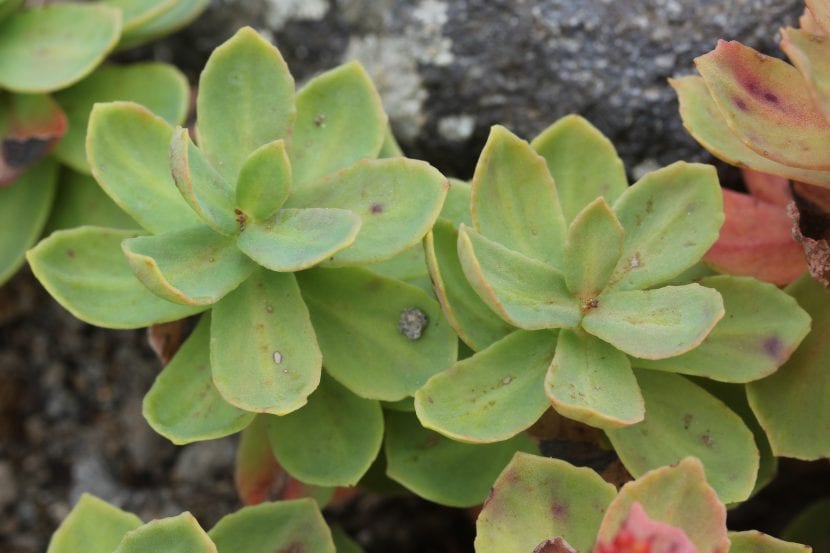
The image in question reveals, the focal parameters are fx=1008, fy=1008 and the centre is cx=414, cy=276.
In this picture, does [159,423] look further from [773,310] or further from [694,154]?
[694,154]

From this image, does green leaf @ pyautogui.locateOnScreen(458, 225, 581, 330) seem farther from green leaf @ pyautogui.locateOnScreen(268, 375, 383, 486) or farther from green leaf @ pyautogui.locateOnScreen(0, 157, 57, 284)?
green leaf @ pyautogui.locateOnScreen(0, 157, 57, 284)

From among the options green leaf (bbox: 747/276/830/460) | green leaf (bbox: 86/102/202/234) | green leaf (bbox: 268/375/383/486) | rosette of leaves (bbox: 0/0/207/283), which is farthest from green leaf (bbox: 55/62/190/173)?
green leaf (bbox: 747/276/830/460)

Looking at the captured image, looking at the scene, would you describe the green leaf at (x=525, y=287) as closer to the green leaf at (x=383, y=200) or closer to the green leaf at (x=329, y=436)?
the green leaf at (x=383, y=200)

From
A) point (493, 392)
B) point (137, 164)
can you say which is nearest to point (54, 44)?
point (137, 164)

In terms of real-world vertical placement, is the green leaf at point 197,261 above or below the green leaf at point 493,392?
above

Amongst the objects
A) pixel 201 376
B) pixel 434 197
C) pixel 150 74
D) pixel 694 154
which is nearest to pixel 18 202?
pixel 150 74

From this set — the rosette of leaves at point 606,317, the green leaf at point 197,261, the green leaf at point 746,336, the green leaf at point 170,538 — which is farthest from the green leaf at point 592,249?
the green leaf at point 170,538

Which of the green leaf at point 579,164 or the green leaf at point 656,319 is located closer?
the green leaf at point 656,319
